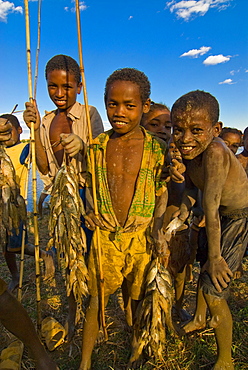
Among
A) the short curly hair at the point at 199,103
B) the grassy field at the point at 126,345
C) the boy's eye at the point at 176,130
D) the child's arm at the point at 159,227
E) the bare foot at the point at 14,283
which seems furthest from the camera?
the bare foot at the point at 14,283

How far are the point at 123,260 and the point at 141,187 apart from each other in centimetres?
62

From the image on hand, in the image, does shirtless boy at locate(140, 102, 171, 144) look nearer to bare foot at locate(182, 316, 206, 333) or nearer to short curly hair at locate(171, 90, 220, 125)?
short curly hair at locate(171, 90, 220, 125)

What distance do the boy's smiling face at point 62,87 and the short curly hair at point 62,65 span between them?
0.10 ft

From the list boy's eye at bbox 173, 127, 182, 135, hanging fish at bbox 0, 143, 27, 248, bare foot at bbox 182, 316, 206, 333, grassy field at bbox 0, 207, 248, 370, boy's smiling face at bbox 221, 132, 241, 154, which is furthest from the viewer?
boy's smiling face at bbox 221, 132, 241, 154

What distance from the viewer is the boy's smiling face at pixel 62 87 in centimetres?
236

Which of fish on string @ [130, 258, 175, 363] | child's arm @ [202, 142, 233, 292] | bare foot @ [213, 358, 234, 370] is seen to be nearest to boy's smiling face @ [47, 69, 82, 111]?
child's arm @ [202, 142, 233, 292]

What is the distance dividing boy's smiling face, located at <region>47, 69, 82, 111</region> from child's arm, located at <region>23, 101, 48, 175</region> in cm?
36

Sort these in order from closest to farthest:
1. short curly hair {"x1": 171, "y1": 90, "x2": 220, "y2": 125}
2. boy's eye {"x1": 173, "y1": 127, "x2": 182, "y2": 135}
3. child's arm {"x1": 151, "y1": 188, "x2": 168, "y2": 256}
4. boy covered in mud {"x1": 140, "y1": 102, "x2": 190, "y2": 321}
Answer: short curly hair {"x1": 171, "y1": 90, "x2": 220, "y2": 125} → boy's eye {"x1": 173, "y1": 127, "x2": 182, "y2": 135} → child's arm {"x1": 151, "y1": 188, "x2": 168, "y2": 256} → boy covered in mud {"x1": 140, "y1": 102, "x2": 190, "y2": 321}

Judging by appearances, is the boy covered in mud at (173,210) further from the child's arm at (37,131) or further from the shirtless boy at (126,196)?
the child's arm at (37,131)

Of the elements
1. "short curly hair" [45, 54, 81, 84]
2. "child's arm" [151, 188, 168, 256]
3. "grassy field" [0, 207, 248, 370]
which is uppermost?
"short curly hair" [45, 54, 81, 84]

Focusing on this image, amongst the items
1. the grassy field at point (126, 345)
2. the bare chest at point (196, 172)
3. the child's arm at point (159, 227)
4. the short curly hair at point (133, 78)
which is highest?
the short curly hair at point (133, 78)

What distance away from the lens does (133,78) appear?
193 centimetres

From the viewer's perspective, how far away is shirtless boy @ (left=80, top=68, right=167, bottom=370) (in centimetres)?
199

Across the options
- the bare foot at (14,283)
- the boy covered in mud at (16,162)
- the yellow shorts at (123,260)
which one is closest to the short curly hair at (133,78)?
the yellow shorts at (123,260)
